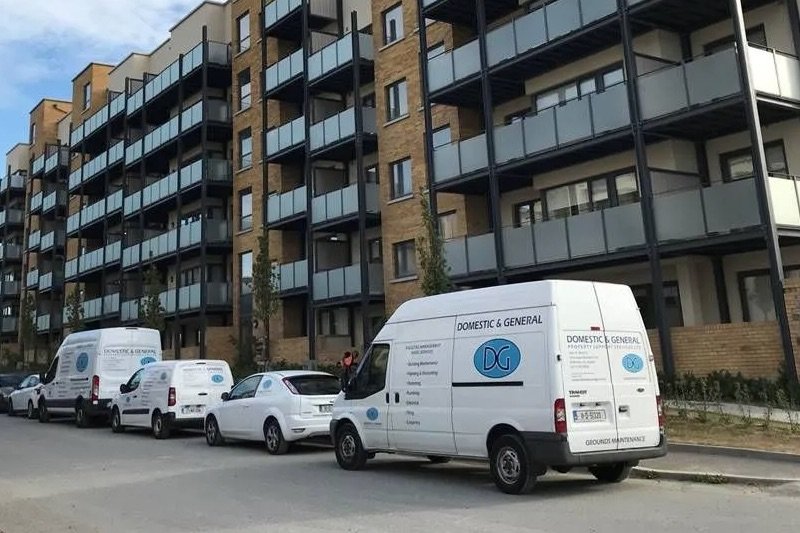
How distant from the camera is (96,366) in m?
20.8

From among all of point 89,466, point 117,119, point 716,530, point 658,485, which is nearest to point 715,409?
point 658,485

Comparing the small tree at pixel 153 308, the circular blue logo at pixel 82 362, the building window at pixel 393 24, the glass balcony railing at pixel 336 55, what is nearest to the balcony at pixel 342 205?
the glass balcony railing at pixel 336 55

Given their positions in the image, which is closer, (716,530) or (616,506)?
(716,530)

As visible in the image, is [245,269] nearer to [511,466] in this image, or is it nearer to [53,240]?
[53,240]

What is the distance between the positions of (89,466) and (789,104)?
52.6ft

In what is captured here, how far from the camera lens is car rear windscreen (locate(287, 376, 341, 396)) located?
13.9 m

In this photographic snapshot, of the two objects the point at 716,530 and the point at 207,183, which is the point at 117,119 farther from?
the point at 716,530

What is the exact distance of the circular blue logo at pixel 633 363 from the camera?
9.19 metres

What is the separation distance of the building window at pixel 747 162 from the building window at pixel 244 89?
23.7 m

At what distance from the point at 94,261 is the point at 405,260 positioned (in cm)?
2851

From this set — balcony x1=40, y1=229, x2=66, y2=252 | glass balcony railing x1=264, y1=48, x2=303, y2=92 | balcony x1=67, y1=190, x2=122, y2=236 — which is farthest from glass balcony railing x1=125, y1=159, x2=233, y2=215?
balcony x1=40, y1=229, x2=66, y2=252

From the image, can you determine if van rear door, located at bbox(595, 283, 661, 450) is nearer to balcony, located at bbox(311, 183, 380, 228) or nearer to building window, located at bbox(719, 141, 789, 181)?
building window, located at bbox(719, 141, 789, 181)

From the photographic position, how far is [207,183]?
35938 millimetres

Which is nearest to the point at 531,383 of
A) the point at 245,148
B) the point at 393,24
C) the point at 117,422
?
the point at 117,422
